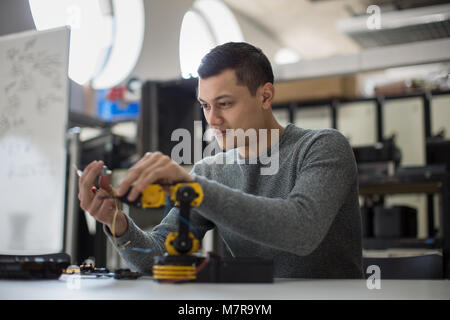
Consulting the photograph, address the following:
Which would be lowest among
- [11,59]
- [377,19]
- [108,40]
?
[11,59]

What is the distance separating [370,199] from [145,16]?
7.08 ft

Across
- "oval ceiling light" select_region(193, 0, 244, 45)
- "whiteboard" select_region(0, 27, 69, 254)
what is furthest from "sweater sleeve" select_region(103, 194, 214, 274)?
"oval ceiling light" select_region(193, 0, 244, 45)

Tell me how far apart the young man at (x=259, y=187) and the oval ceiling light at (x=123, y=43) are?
2613mm

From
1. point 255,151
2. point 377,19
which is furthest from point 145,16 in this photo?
point 255,151

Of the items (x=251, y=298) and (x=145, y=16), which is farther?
(x=145, y=16)

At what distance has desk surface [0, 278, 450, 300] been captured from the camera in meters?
0.60

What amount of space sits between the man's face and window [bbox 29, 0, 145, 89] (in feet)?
8.99

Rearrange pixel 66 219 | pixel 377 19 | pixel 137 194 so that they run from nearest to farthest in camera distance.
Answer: pixel 137 194, pixel 66 219, pixel 377 19

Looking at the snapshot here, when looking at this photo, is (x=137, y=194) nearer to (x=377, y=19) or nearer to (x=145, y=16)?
(x=145, y=16)

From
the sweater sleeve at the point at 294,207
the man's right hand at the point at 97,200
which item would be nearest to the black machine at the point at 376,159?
the sweater sleeve at the point at 294,207

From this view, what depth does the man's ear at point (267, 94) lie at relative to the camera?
123 centimetres

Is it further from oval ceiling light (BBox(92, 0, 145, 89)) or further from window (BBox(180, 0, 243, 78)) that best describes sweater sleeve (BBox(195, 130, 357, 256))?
oval ceiling light (BBox(92, 0, 145, 89))

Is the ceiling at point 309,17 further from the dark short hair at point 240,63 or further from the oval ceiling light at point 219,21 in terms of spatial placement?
the dark short hair at point 240,63

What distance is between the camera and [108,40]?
3.83 metres
